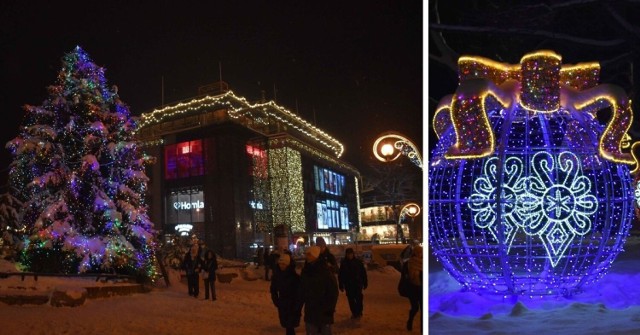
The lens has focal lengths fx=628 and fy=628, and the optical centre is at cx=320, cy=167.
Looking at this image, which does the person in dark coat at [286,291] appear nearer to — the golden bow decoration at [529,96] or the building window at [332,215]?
the golden bow decoration at [529,96]

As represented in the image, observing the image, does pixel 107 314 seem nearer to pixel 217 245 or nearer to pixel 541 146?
pixel 541 146

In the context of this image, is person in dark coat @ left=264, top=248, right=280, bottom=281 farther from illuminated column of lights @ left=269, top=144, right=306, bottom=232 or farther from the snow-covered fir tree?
illuminated column of lights @ left=269, top=144, right=306, bottom=232

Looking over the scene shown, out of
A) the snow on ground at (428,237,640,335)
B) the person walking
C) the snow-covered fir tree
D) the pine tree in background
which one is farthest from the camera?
the snow-covered fir tree

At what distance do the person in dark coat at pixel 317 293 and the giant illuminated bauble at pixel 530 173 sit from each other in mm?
1965

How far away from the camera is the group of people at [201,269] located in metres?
14.3

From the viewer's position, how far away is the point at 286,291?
757 centimetres

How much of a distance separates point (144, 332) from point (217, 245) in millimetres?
31653

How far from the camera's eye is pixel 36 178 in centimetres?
1527

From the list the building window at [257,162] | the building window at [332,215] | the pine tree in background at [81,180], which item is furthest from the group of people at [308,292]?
the building window at [332,215]

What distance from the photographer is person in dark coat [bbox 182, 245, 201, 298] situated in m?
14.9

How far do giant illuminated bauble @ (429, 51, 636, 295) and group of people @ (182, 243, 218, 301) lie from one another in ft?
23.0

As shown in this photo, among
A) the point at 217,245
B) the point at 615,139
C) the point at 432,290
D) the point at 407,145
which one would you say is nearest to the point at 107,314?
the point at 432,290

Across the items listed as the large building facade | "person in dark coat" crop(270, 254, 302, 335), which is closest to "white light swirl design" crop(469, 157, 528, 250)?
"person in dark coat" crop(270, 254, 302, 335)

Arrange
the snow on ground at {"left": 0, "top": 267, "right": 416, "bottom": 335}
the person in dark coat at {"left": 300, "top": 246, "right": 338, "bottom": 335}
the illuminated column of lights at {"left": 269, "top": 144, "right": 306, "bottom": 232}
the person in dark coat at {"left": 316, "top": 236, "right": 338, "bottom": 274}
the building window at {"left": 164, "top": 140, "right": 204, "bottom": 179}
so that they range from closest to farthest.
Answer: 1. the person in dark coat at {"left": 300, "top": 246, "right": 338, "bottom": 335}
2. the person in dark coat at {"left": 316, "top": 236, "right": 338, "bottom": 274}
3. the snow on ground at {"left": 0, "top": 267, "right": 416, "bottom": 335}
4. the illuminated column of lights at {"left": 269, "top": 144, "right": 306, "bottom": 232}
5. the building window at {"left": 164, "top": 140, "right": 204, "bottom": 179}
